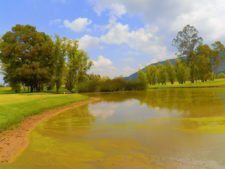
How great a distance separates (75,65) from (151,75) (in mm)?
41714

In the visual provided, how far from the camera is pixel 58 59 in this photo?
5725 cm

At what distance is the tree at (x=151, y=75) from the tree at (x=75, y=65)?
36579 millimetres

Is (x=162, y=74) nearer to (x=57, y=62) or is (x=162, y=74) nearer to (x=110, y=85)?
(x=110, y=85)

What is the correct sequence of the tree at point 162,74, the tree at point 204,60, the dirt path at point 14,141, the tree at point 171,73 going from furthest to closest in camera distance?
the tree at point 162,74, the tree at point 171,73, the tree at point 204,60, the dirt path at point 14,141

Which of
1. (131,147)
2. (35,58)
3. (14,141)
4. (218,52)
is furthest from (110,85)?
(131,147)

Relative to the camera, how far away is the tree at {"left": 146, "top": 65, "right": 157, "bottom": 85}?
93050 mm

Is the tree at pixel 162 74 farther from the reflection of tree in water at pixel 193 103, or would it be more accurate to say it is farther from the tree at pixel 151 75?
the reflection of tree in water at pixel 193 103

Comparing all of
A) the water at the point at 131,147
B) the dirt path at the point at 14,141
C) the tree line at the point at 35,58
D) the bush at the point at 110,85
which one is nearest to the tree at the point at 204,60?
the bush at the point at 110,85

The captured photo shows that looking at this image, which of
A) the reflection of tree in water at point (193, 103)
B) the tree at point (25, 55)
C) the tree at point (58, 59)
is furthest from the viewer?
the tree at point (58, 59)

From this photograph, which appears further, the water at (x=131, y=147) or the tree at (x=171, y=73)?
the tree at (x=171, y=73)

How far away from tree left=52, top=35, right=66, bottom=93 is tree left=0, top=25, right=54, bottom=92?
2.15 m

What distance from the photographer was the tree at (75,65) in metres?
60.2

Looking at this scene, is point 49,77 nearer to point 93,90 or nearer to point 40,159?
point 93,90

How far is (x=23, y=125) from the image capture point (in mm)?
14844
